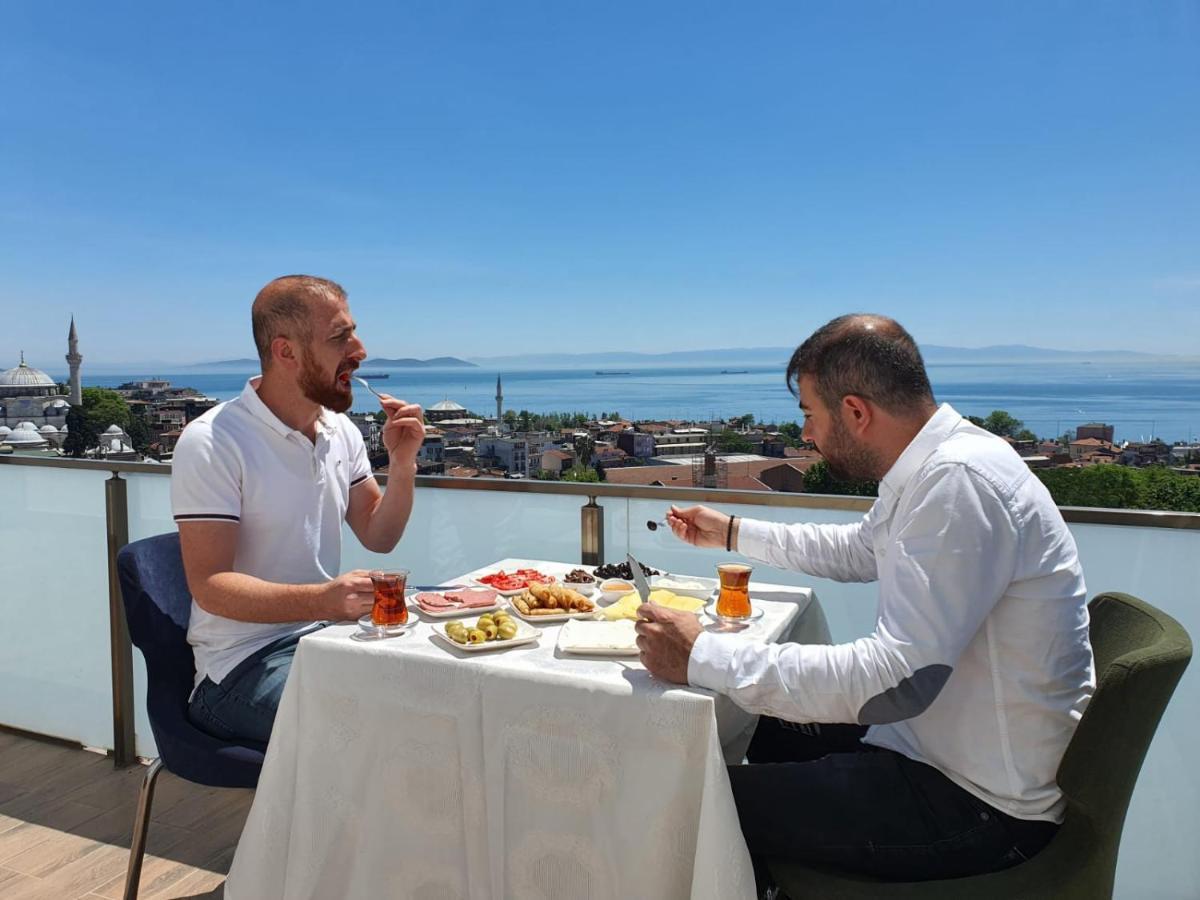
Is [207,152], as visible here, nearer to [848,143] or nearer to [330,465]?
[848,143]

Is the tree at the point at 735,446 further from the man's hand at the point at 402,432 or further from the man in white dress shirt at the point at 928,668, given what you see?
the man in white dress shirt at the point at 928,668

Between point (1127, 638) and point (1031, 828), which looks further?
point (1127, 638)

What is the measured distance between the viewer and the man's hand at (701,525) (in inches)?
83.0

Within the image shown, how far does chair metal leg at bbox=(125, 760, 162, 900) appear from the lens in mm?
1914

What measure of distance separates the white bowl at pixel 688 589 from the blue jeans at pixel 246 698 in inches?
31.8

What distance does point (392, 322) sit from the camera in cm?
5891

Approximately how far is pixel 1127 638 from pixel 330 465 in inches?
67.1

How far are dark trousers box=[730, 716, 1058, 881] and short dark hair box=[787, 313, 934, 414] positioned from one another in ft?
1.89

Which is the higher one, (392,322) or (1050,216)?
(1050,216)

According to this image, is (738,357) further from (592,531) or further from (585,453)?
(592,531)

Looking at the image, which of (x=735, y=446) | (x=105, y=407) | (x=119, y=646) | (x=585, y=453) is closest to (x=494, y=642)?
(x=119, y=646)

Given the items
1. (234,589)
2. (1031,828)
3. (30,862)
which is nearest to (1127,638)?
(1031,828)

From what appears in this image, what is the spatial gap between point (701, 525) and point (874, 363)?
0.81 meters

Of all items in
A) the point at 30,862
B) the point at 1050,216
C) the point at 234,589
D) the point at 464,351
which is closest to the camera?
the point at 234,589
